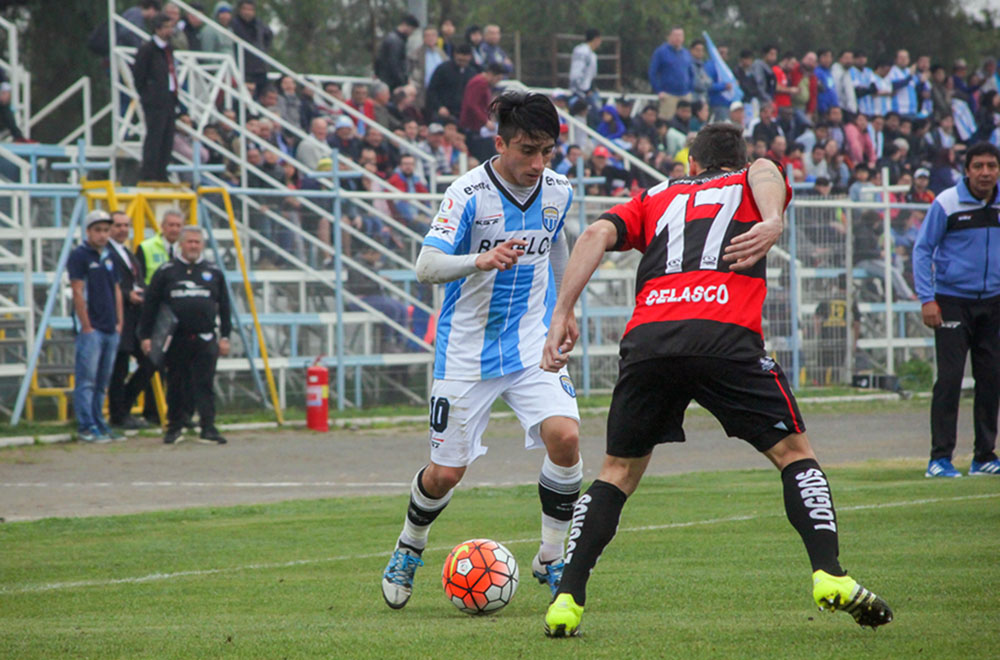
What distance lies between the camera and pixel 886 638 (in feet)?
16.5

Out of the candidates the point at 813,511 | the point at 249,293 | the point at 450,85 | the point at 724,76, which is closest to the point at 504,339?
the point at 813,511

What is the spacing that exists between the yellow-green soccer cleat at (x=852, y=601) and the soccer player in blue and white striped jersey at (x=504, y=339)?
1856mm

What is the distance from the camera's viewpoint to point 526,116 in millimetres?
6461

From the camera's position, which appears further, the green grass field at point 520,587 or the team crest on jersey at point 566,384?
the team crest on jersey at point 566,384

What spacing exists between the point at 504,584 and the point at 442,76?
18071 millimetres

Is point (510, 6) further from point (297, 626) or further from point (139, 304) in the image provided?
point (297, 626)

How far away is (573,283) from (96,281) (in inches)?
433

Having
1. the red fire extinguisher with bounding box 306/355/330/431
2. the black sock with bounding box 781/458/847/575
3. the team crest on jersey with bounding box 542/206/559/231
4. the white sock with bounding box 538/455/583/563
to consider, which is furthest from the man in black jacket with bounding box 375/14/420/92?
the black sock with bounding box 781/458/847/575

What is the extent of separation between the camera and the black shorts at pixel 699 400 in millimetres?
5281

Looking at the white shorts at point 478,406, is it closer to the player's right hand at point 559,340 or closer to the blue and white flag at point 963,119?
the player's right hand at point 559,340

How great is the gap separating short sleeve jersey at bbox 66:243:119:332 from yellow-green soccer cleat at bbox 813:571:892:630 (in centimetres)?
1184

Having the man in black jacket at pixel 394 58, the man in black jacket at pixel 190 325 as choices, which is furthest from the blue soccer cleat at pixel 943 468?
the man in black jacket at pixel 394 58

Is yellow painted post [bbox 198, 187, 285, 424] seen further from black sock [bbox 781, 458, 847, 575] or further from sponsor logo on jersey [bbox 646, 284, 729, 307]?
black sock [bbox 781, 458, 847, 575]

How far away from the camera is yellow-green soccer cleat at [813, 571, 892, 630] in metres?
4.86
